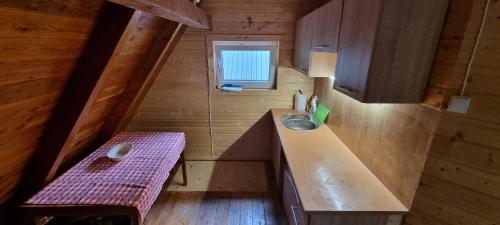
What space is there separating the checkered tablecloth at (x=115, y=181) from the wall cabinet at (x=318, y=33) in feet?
5.43

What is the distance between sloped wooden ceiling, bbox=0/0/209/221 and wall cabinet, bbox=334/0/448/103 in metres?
1.23

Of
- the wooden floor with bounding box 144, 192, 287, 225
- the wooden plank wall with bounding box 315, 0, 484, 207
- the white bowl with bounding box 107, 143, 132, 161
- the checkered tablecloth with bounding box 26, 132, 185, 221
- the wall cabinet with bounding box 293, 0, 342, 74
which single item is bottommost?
the wooden floor with bounding box 144, 192, 287, 225

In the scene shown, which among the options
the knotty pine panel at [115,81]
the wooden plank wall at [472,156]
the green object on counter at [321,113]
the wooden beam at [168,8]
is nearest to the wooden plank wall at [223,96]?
the green object on counter at [321,113]

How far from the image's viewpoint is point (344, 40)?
1336mm

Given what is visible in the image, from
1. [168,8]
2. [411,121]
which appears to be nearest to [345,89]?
[411,121]

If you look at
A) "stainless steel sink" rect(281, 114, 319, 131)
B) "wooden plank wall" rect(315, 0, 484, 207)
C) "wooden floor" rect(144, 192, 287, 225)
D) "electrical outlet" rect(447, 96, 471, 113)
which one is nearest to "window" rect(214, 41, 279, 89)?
"stainless steel sink" rect(281, 114, 319, 131)

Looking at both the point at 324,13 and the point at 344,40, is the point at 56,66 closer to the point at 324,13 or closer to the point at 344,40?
the point at 344,40

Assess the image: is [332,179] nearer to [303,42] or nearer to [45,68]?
[303,42]

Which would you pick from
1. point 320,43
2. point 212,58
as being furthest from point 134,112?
point 320,43

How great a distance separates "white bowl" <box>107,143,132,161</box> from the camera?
2.04m

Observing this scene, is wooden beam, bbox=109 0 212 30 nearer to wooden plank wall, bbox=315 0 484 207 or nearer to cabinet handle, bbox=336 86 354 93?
cabinet handle, bbox=336 86 354 93

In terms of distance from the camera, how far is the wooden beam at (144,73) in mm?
2135

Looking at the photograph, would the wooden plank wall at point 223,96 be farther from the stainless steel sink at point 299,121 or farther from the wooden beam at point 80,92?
the wooden beam at point 80,92

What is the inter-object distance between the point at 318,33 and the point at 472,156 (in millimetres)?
1253
